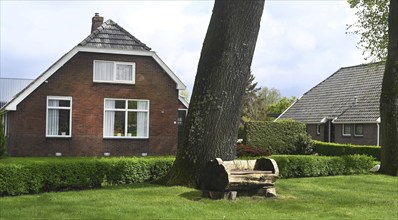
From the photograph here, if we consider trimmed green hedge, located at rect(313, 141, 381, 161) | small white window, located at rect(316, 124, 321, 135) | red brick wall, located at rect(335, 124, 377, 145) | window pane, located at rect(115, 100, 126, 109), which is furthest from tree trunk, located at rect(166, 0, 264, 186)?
small white window, located at rect(316, 124, 321, 135)

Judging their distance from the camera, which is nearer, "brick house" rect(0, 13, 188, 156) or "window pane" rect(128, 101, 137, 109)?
"brick house" rect(0, 13, 188, 156)

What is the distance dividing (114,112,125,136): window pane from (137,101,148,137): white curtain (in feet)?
2.87

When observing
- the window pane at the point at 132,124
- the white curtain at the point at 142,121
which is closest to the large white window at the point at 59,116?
the window pane at the point at 132,124

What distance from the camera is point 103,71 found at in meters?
27.8

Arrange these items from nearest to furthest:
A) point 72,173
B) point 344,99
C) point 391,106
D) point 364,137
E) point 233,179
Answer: point 233,179, point 72,173, point 391,106, point 364,137, point 344,99

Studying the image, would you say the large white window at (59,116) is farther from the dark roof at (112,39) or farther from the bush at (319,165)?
the bush at (319,165)

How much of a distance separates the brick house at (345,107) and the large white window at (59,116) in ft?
62.8

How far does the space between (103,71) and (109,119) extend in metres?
2.60

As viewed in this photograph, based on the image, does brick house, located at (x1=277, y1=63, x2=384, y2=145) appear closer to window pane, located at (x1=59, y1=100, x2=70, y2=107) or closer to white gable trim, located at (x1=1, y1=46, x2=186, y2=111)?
white gable trim, located at (x1=1, y1=46, x2=186, y2=111)

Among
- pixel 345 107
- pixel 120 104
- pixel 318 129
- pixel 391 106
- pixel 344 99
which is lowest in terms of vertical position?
pixel 318 129

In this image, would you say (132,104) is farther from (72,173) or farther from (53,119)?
(72,173)

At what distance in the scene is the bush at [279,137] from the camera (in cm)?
3238

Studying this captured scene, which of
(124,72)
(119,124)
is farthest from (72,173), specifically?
(124,72)

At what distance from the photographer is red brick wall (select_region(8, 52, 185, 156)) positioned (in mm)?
26500
